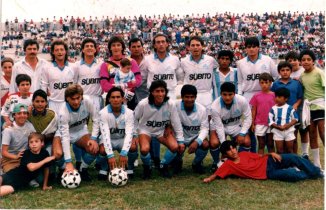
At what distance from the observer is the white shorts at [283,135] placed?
589cm

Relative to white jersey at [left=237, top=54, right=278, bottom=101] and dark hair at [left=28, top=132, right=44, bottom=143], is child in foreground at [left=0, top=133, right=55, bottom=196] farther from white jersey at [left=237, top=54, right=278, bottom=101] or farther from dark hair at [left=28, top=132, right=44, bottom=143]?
white jersey at [left=237, top=54, right=278, bottom=101]

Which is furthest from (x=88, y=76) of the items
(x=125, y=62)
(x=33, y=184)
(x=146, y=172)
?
(x=33, y=184)

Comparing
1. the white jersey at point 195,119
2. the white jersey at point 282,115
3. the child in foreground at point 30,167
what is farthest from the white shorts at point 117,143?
the white jersey at point 282,115

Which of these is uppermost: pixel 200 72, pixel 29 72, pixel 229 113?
pixel 29 72

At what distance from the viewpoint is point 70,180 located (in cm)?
521

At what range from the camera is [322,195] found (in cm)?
486

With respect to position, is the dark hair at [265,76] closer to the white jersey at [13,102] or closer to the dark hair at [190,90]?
the dark hair at [190,90]

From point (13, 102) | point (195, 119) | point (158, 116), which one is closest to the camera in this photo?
point (13, 102)

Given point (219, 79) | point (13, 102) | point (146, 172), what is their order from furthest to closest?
point (219, 79), point (146, 172), point (13, 102)

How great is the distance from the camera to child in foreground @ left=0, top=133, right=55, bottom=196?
509cm

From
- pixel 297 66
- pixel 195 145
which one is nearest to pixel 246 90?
pixel 297 66

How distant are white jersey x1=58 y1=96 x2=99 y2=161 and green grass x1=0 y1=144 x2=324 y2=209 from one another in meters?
0.59

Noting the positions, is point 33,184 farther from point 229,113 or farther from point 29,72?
point 229,113

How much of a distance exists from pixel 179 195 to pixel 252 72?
252cm
